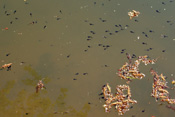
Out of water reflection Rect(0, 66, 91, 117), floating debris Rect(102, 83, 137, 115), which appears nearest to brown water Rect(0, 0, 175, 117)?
water reflection Rect(0, 66, 91, 117)

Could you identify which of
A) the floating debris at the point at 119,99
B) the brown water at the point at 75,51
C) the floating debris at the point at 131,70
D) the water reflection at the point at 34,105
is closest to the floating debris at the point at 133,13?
the brown water at the point at 75,51

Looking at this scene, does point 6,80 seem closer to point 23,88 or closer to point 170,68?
point 23,88

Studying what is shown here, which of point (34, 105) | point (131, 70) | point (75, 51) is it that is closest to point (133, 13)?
point (131, 70)

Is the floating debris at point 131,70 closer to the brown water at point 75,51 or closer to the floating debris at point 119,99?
the brown water at point 75,51

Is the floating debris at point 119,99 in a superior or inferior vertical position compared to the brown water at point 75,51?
inferior

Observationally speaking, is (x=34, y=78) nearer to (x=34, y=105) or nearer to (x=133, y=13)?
(x=34, y=105)

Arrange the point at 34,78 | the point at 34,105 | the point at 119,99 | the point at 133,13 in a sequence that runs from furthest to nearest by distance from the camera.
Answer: the point at 133,13
the point at 34,78
the point at 119,99
the point at 34,105

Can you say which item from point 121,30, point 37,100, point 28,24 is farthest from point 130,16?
point 37,100
